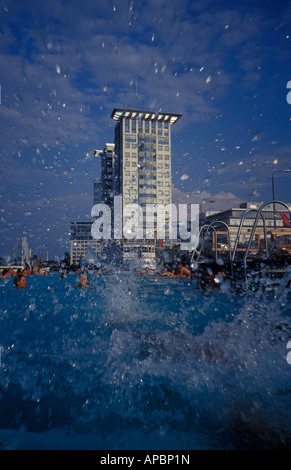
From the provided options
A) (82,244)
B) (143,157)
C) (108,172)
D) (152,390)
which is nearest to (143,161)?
(143,157)

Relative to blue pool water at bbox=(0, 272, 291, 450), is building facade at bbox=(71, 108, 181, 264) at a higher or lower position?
higher

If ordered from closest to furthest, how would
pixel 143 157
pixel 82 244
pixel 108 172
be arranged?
pixel 143 157
pixel 108 172
pixel 82 244

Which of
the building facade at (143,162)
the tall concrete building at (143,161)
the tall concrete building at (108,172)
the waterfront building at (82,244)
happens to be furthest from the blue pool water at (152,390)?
the waterfront building at (82,244)

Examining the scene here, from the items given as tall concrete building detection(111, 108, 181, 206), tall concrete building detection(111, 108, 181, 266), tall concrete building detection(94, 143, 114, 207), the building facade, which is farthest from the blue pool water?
tall concrete building detection(94, 143, 114, 207)

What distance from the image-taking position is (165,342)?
5.76 meters

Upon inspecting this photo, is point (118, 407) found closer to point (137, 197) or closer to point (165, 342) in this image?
point (165, 342)

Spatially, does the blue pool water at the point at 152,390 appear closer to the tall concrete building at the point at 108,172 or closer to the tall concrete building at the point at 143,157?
the tall concrete building at the point at 143,157

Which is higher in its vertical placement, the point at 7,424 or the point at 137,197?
the point at 137,197

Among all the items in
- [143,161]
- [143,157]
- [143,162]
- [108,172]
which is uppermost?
[108,172]

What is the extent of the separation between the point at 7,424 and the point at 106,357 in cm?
216

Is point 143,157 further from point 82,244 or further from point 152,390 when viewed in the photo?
point 82,244

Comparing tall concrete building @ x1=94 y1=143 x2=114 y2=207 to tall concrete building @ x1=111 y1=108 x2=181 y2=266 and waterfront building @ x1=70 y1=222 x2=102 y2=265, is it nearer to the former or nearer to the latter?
tall concrete building @ x1=111 y1=108 x2=181 y2=266
